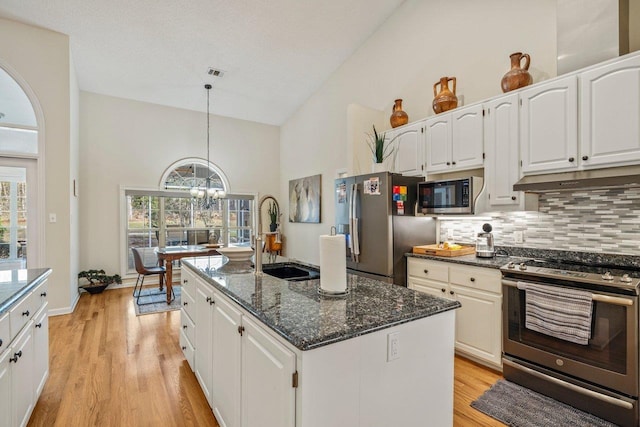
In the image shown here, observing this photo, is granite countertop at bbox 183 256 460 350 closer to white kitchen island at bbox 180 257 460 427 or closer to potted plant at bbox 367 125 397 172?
white kitchen island at bbox 180 257 460 427

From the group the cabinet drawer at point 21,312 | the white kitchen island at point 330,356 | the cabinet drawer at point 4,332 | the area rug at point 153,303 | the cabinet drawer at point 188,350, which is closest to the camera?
the white kitchen island at point 330,356

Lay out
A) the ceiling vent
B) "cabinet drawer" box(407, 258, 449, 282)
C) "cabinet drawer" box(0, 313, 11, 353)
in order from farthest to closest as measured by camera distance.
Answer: the ceiling vent < "cabinet drawer" box(407, 258, 449, 282) < "cabinet drawer" box(0, 313, 11, 353)

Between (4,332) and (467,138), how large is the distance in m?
3.57

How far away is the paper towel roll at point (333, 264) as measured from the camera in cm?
149

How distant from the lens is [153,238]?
5859mm

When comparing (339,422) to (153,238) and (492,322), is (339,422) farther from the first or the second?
(153,238)

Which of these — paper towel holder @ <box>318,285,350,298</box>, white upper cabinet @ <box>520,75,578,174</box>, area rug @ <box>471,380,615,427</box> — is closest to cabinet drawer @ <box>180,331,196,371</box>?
paper towel holder @ <box>318,285,350,298</box>

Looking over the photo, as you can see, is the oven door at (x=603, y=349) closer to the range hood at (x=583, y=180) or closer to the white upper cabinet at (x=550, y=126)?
the range hood at (x=583, y=180)

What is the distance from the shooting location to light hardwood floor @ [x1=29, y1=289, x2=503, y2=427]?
6.63ft

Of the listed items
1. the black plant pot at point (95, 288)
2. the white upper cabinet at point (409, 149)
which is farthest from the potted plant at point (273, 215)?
the white upper cabinet at point (409, 149)

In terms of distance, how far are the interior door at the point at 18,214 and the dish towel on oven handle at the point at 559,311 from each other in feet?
17.9

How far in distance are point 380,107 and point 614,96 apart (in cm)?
272

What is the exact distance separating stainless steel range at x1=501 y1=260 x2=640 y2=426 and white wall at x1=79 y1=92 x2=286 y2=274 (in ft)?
18.1

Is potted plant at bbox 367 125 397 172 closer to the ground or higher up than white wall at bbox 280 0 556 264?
closer to the ground
